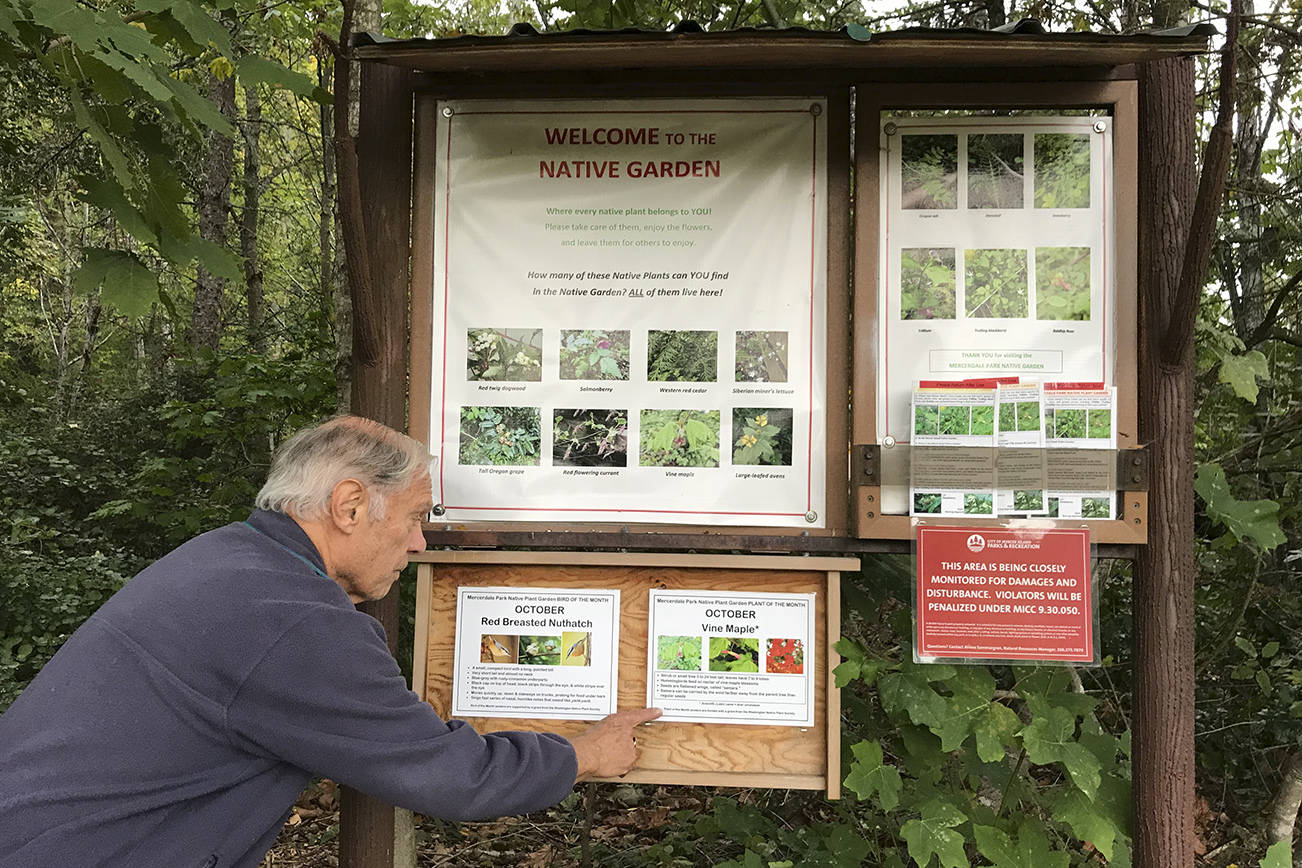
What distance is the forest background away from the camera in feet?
7.96

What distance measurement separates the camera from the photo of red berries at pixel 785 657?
101 inches

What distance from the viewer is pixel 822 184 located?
8.57 ft

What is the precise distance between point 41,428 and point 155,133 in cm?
937

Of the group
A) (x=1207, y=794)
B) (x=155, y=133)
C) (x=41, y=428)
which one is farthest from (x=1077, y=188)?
(x=41, y=428)

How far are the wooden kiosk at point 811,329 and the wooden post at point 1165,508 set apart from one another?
0.03ft

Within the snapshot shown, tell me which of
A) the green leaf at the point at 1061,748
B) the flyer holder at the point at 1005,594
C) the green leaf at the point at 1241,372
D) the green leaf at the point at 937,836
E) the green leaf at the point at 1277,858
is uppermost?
the green leaf at the point at 1241,372

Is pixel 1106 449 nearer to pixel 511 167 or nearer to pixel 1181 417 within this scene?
pixel 1181 417

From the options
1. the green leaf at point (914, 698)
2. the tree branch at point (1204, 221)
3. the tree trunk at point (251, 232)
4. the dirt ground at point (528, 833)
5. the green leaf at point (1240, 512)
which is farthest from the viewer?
the tree trunk at point (251, 232)

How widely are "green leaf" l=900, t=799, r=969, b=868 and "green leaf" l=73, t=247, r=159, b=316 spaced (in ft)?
7.44

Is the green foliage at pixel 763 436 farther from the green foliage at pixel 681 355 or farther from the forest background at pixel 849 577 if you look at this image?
the forest background at pixel 849 577

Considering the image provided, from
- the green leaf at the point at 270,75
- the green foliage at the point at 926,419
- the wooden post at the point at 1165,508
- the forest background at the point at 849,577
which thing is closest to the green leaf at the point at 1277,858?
the forest background at the point at 849,577

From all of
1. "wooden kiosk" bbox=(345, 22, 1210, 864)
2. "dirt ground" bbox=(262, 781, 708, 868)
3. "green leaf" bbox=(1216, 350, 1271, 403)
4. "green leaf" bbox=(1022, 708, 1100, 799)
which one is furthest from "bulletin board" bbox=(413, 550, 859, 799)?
"dirt ground" bbox=(262, 781, 708, 868)

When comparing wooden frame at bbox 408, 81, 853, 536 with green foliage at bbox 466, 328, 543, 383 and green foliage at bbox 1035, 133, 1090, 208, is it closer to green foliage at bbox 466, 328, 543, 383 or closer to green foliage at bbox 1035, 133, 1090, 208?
green foliage at bbox 466, 328, 543, 383

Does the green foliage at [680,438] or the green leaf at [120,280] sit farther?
the green foliage at [680,438]
